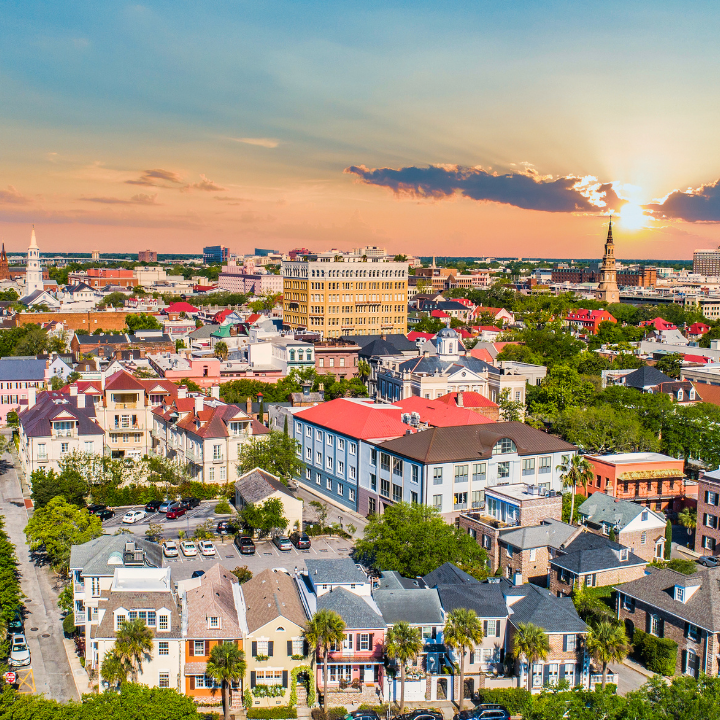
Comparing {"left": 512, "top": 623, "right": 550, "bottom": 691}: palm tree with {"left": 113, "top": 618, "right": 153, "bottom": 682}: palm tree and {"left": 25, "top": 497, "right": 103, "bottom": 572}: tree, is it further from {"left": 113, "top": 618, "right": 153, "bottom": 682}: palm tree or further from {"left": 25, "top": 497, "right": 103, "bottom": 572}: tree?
{"left": 25, "top": 497, "right": 103, "bottom": 572}: tree

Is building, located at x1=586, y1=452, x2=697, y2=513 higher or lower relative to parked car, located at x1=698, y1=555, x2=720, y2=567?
higher

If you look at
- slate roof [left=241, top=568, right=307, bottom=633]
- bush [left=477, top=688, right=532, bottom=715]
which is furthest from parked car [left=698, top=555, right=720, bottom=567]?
slate roof [left=241, top=568, right=307, bottom=633]

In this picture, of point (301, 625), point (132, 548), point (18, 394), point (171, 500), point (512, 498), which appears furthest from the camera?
point (18, 394)

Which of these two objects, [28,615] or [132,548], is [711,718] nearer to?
[132,548]

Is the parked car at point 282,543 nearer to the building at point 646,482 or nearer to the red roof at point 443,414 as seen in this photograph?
the red roof at point 443,414

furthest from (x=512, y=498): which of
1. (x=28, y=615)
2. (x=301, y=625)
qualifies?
(x=28, y=615)

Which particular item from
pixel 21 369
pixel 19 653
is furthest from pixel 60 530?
pixel 21 369
